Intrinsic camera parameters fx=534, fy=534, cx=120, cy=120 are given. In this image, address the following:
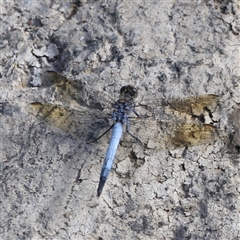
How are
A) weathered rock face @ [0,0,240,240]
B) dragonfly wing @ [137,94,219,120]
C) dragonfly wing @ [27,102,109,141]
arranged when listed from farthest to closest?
dragonfly wing @ [27,102,109,141], dragonfly wing @ [137,94,219,120], weathered rock face @ [0,0,240,240]

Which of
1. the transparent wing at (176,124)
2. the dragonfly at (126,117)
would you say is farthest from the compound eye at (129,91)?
the transparent wing at (176,124)

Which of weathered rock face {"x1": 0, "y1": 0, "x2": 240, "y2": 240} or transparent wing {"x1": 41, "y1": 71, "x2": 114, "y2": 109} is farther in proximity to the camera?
transparent wing {"x1": 41, "y1": 71, "x2": 114, "y2": 109}

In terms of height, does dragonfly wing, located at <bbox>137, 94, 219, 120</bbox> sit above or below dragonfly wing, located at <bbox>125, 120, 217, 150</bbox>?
above

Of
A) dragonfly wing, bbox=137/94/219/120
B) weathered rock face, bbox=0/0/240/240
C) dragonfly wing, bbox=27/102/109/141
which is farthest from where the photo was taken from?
dragonfly wing, bbox=27/102/109/141

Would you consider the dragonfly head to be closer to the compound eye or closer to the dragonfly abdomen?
the compound eye

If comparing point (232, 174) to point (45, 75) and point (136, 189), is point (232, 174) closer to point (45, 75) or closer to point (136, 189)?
point (136, 189)

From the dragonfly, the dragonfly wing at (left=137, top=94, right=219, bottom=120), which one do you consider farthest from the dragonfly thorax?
the dragonfly wing at (left=137, top=94, right=219, bottom=120)

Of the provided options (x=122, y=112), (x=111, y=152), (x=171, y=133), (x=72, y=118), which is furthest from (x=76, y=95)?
(x=171, y=133)

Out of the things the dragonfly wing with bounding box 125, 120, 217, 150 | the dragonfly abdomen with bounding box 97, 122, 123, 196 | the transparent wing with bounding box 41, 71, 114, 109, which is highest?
the transparent wing with bounding box 41, 71, 114, 109

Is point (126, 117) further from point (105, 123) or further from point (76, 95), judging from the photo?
point (76, 95)
